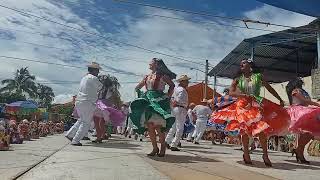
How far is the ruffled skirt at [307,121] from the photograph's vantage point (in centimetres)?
769

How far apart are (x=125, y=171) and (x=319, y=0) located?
2668mm

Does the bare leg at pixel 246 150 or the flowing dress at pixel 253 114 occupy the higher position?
the flowing dress at pixel 253 114

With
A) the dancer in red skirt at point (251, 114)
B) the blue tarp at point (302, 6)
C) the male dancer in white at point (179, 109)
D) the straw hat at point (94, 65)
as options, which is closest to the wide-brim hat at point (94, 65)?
the straw hat at point (94, 65)

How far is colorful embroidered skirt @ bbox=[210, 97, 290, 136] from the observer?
259 inches

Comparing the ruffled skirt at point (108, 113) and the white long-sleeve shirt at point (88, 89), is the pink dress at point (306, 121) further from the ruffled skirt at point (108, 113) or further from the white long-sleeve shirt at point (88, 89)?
the ruffled skirt at point (108, 113)

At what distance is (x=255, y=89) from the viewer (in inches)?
271

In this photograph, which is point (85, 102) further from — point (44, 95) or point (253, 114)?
point (44, 95)

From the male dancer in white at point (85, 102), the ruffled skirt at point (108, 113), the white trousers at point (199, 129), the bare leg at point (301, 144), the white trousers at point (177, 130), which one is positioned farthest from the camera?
the white trousers at point (199, 129)

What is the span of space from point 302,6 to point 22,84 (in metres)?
80.1

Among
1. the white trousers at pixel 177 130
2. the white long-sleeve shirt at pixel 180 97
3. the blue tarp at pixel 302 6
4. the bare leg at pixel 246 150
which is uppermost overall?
the blue tarp at pixel 302 6

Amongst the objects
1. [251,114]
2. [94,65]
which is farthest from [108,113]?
[251,114]

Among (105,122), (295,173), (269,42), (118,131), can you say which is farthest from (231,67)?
(295,173)

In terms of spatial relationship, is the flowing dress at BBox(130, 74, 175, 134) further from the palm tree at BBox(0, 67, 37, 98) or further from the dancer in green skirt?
the palm tree at BBox(0, 67, 37, 98)

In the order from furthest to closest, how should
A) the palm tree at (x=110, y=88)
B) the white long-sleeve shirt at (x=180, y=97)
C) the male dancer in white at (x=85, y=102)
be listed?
the palm tree at (x=110, y=88) < the white long-sleeve shirt at (x=180, y=97) < the male dancer in white at (x=85, y=102)
